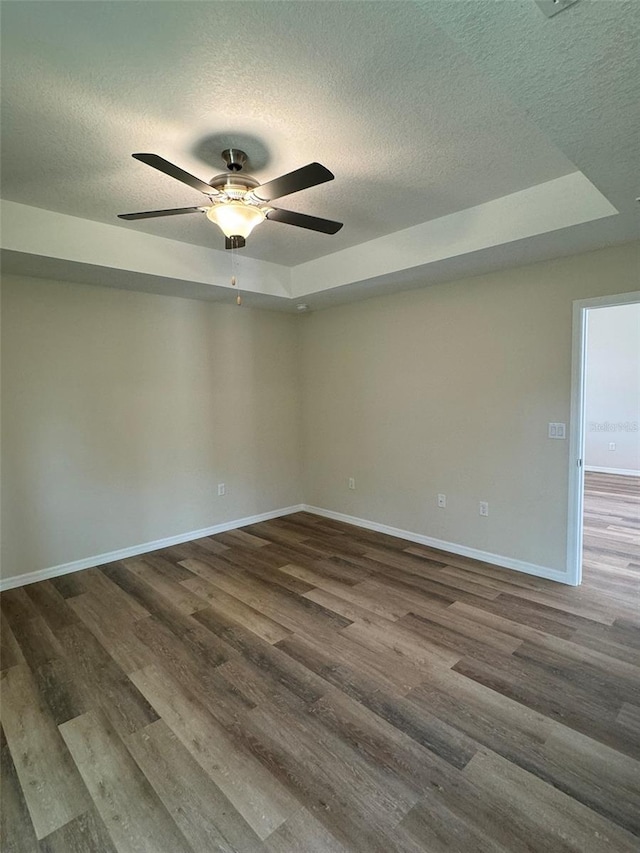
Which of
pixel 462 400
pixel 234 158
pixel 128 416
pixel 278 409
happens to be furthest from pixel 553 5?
pixel 278 409

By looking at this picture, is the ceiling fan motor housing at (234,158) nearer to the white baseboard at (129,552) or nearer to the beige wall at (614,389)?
the white baseboard at (129,552)

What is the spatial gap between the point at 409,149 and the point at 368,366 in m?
2.46

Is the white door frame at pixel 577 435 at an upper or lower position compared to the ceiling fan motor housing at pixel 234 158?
lower

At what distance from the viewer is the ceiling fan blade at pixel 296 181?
1685 mm

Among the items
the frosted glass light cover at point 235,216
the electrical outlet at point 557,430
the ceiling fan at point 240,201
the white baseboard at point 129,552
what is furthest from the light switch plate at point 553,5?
the white baseboard at point 129,552

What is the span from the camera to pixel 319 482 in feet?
17.0

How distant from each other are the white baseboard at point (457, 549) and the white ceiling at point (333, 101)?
2410mm

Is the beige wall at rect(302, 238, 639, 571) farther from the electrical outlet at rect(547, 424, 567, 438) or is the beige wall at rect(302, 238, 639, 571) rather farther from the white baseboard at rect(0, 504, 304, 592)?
the white baseboard at rect(0, 504, 304, 592)

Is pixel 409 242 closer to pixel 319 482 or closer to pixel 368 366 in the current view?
pixel 368 366

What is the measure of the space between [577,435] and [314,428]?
2842mm

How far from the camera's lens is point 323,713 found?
1975 millimetres

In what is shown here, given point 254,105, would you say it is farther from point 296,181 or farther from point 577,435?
point 577,435

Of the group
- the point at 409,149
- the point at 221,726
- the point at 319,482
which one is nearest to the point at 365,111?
the point at 409,149

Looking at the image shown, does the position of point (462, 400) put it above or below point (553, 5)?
below
